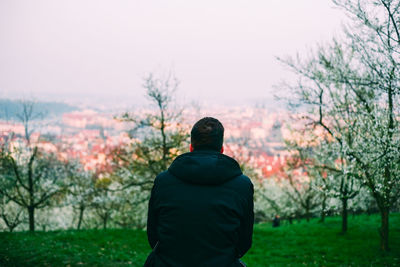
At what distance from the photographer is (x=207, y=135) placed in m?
2.42

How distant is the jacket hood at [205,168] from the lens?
86.4 inches

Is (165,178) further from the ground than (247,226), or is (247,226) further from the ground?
(165,178)

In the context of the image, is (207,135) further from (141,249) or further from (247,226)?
(141,249)

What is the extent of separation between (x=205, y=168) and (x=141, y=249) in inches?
413

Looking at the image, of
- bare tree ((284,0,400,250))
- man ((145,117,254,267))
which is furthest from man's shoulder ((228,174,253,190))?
bare tree ((284,0,400,250))

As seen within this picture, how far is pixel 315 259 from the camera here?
33.5 ft

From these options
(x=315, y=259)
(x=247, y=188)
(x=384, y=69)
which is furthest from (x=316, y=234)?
(x=247, y=188)

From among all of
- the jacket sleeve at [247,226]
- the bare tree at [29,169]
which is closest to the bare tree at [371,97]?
the jacket sleeve at [247,226]

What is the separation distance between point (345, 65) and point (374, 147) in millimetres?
4386

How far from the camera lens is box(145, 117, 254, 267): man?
2127mm

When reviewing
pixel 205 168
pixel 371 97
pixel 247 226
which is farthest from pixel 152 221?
pixel 371 97

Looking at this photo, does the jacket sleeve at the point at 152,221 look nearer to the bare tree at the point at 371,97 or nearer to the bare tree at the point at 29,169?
the bare tree at the point at 371,97

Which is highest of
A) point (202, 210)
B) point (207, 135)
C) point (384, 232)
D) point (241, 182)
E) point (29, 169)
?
point (207, 135)

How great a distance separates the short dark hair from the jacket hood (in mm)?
68
